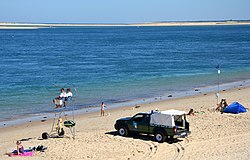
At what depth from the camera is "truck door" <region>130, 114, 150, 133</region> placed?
21703 millimetres

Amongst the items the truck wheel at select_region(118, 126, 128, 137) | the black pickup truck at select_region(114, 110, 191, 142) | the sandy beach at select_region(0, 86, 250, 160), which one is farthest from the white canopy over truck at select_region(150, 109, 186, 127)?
the truck wheel at select_region(118, 126, 128, 137)

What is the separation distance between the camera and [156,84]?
46312mm

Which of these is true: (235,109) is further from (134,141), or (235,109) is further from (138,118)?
(134,141)

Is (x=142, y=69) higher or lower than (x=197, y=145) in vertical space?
higher

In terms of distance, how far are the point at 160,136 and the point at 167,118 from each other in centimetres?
97

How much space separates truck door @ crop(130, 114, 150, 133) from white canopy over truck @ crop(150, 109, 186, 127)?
1.14 ft

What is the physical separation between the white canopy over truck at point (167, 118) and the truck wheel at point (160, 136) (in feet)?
1.40

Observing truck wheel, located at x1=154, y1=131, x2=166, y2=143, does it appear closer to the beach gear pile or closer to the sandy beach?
the sandy beach

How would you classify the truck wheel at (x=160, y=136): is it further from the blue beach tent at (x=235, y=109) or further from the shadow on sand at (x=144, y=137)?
the blue beach tent at (x=235, y=109)

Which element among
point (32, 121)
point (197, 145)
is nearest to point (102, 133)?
point (197, 145)

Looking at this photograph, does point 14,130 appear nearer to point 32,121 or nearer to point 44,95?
point 32,121

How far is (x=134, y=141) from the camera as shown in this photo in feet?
70.3

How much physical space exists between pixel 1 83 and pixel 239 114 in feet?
96.7

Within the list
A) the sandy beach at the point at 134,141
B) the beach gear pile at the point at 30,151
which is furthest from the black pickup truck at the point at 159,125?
the beach gear pile at the point at 30,151
